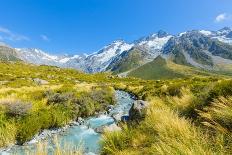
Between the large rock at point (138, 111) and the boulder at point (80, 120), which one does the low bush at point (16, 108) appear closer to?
the boulder at point (80, 120)

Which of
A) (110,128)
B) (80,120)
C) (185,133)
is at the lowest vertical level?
(80,120)

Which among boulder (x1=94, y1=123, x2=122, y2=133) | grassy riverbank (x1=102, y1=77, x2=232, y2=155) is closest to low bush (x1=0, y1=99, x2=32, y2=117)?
boulder (x1=94, y1=123, x2=122, y2=133)

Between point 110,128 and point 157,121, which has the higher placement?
point 157,121

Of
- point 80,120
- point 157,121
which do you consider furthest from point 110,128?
point 80,120

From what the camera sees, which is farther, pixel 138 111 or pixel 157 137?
pixel 138 111

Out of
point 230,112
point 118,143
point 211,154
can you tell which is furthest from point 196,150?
point 118,143

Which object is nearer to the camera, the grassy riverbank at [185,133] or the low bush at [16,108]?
the grassy riverbank at [185,133]

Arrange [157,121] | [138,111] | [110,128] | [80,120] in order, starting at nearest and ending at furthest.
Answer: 1. [157,121]
2. [110,128]
3. [138,111]
4. [80,120]

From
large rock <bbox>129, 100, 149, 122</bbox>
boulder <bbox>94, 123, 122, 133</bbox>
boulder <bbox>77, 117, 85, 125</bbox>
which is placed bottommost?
boulder <bbox>77, 117, 85, 125</bbox>

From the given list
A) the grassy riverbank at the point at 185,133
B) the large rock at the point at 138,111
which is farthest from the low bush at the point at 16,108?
the grassy riverbank at the point at 185,133

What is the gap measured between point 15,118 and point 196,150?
14.1 meters

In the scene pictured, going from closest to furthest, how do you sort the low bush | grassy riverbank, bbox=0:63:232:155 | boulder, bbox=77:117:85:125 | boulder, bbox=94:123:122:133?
grassy riverbank, bbox=0:63:232:155 → boulder, bbox=94:123:122:133 → the low bush → boulder, bbox=77:117:85:125

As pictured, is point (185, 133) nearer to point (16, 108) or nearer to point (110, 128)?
point (110, 128)

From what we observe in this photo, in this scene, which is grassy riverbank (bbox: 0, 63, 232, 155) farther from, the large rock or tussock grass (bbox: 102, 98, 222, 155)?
the large rock
